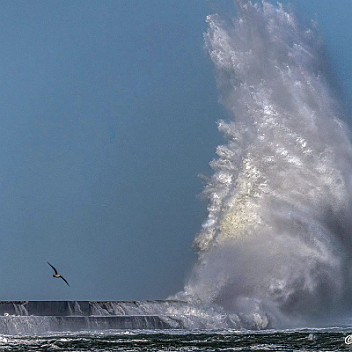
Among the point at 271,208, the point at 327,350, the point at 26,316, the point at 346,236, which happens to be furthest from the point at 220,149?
the point at 327,350

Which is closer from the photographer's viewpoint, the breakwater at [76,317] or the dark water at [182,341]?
the dark water at [182,341]

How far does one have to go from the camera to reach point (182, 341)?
41.2 metres

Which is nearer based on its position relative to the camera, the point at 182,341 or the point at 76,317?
the point at 182,341

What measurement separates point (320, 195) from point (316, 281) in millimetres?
6128

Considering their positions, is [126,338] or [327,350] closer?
[327,350]

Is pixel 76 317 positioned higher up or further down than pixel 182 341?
higher up

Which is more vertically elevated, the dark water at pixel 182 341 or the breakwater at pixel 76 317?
the breakwater at pixel 76 317

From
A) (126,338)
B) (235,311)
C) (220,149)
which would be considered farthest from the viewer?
(220,149)

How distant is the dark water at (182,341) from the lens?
124 feet

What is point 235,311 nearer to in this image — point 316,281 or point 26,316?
point 316,281

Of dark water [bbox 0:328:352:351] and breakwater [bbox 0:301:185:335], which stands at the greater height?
breakwater [bbox 0:301:185:335]

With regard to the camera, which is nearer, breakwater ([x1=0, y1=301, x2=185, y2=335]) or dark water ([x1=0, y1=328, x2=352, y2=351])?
dark water ([x1=0, y1=328, x2=352, y2=351])

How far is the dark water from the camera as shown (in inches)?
1483

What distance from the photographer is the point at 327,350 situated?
119 ft
